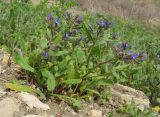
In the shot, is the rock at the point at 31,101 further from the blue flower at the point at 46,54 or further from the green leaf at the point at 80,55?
the green leaf at the point at 80,55

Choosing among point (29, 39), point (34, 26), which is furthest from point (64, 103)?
point (34, 26)

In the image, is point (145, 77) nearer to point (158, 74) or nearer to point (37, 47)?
point (158, 74)

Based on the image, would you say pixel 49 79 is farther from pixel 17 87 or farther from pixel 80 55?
pixel 80 55

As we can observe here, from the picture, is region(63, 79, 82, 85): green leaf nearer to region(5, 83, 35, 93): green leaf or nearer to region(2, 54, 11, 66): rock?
region(5, 83, 35, 93): green leaf

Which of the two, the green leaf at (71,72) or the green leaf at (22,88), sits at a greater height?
the green leaf at (71,72)

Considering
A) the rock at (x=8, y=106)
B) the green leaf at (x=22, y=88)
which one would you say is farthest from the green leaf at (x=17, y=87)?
the rock at (x=8, y=106)

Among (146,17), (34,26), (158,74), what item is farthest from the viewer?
(146,17)
